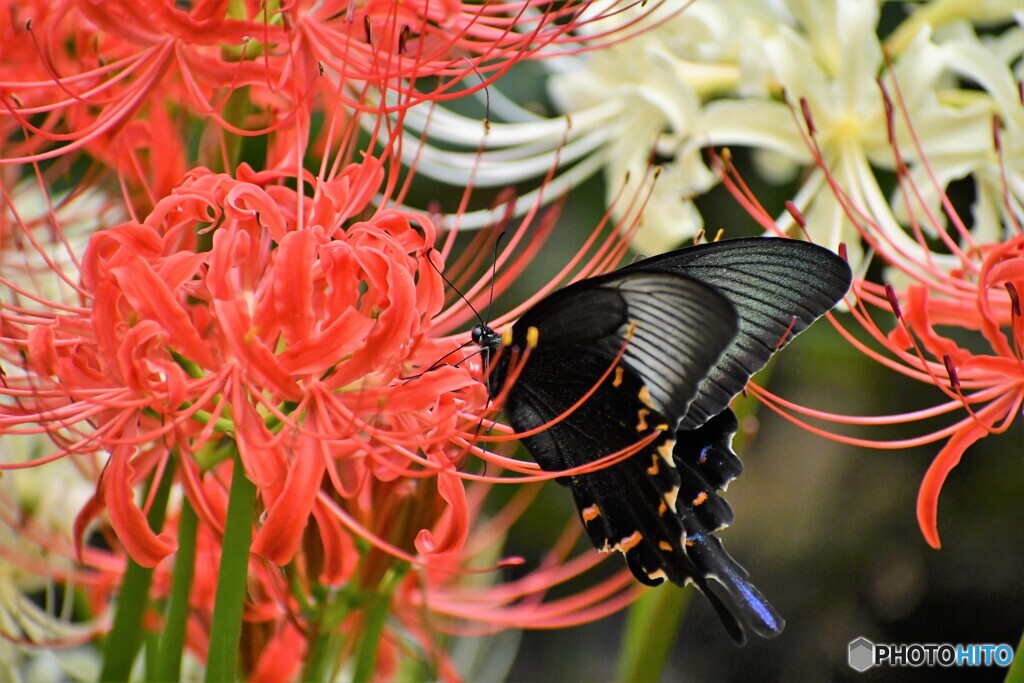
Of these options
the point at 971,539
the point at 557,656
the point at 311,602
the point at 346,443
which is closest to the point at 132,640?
the point at 311,602

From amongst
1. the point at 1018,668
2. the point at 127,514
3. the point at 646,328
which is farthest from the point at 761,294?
the point at 127,514

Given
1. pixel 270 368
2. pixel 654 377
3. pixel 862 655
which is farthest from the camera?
pixel 862 655

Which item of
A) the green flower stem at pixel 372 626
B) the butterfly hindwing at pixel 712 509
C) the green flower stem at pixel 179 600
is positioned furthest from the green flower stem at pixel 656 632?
the green flower stem at pixel 179 600

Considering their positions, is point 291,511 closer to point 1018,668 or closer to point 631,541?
point 631,541

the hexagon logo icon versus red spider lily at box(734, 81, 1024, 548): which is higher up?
red spider lily at box(734, 81, 1024, 548)

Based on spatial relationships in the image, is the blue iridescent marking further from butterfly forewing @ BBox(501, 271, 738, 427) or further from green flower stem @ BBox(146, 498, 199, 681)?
green flower stem @ BBox(146, 498, 199, 681)

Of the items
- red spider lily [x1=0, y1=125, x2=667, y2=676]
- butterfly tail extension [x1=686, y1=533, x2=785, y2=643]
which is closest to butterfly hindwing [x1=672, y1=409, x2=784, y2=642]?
butterfly tail extension [x1=686, y1=533, x2=785, y2=643]
